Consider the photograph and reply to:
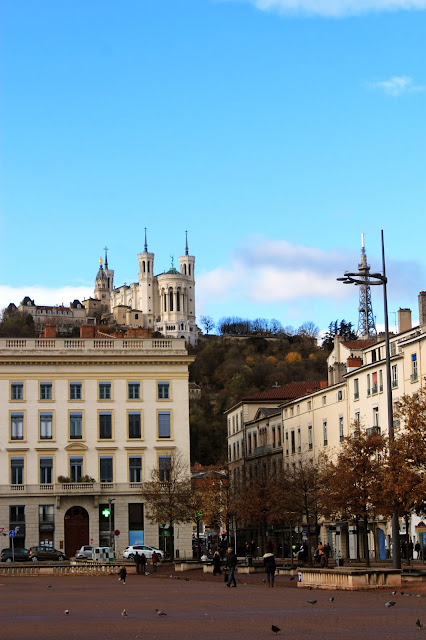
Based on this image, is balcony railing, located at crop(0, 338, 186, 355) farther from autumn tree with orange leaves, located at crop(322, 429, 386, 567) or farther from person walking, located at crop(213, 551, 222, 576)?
autumn tree with orange leaves, located at crop(322, 429, 386, 567)

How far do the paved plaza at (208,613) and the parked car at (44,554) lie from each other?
34163 mm

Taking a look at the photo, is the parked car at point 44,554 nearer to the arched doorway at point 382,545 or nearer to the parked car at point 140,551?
the parked car at point 140,551

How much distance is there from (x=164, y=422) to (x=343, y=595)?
53141 mm

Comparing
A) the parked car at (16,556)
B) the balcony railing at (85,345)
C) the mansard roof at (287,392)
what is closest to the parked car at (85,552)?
the parked car at (16,556)

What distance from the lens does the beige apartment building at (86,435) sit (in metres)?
85.8

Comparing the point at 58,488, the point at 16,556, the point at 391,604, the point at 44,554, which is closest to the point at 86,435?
the point at 58,488

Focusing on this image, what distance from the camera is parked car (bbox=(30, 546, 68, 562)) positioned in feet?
259

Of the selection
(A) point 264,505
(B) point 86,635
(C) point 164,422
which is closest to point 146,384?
(C) point 164,422

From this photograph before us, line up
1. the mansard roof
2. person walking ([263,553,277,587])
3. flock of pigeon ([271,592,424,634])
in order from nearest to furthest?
1. flock of pigeon ([271,592,424,634])
2. person walking ([263,553,277,587])
3. the mansard roof

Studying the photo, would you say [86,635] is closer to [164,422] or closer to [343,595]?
[343,595]

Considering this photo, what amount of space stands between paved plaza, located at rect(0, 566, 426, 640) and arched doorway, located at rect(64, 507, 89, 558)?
40.8m

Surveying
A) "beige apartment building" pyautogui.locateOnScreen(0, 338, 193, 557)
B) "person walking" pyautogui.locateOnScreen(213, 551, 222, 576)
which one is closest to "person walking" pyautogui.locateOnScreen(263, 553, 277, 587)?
"person walking" pyautogui.locateOnScreen(213, 551, 222, 576)

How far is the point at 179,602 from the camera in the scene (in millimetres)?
34812

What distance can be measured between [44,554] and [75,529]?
6670mm
